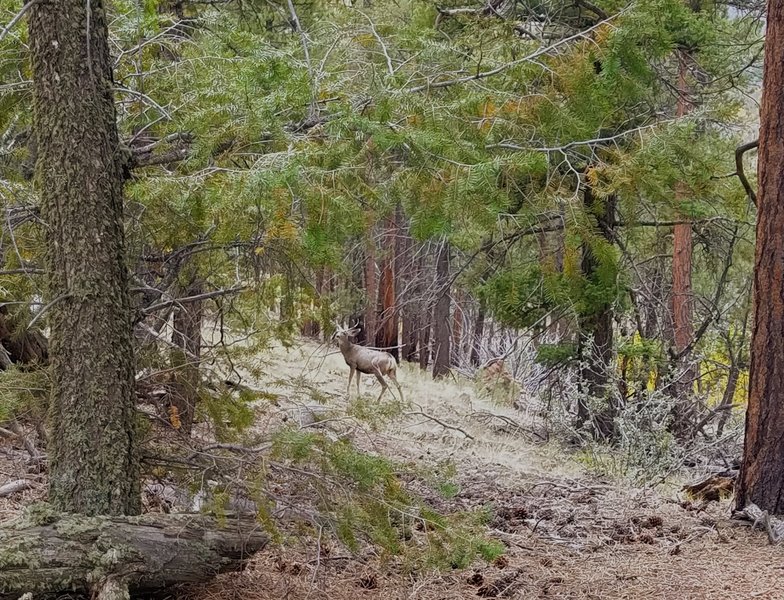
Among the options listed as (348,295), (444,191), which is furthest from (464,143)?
(348,295)

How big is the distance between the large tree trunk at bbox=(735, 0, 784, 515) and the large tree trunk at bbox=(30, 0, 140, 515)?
165 inches

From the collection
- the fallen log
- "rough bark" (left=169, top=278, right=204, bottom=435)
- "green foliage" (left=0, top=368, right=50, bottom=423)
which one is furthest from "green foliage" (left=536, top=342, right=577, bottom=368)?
"green foliage" (left=0, top=368, right=50, bottom=423)

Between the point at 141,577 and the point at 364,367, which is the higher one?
the point at 141,577

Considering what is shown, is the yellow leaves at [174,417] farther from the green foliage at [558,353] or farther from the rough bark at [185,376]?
the green foliage at [558,353]

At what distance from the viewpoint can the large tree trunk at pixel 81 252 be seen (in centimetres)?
360

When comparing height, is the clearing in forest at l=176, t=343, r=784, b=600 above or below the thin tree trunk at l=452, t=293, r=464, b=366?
above

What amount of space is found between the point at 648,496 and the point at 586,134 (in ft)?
11.1

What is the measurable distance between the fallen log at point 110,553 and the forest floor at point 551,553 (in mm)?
299

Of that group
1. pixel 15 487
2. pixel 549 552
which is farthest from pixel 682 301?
pixel 15 487

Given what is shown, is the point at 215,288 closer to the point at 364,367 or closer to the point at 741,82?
the point at 741,82

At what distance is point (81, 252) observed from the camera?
367cm

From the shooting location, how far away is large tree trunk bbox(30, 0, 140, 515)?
11.8 ft

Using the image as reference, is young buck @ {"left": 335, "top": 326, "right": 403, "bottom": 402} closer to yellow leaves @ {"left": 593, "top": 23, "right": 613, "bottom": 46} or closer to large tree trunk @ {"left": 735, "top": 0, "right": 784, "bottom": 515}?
yellow leaves @ {"left": 593, "top": 23, "right": 613, "bottom": 46}

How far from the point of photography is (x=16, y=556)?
325 cm
